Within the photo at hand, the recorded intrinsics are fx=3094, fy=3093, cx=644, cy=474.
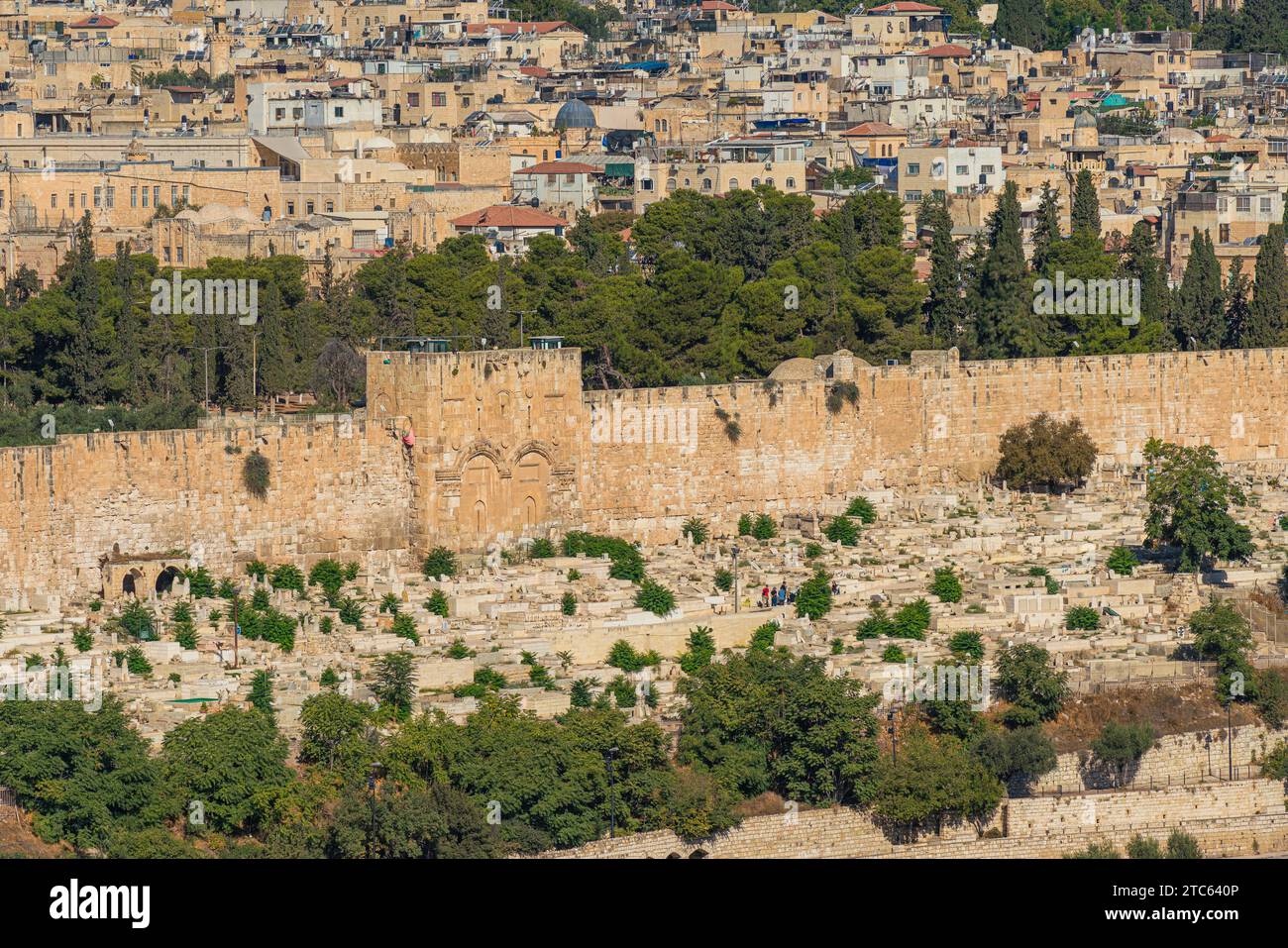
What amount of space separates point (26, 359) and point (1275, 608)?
64.5ft

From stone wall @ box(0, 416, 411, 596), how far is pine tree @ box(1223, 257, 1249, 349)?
1712cm

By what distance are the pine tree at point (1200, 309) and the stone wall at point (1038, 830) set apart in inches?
769

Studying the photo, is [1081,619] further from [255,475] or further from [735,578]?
[255,475]

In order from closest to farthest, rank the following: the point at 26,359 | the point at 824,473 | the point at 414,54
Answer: the point at 824,473 < the point at 26,359 < the point at 414,54

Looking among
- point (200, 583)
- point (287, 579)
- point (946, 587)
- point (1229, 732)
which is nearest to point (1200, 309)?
point (946, 587)

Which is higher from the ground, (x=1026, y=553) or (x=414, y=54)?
(x=414, y=54)

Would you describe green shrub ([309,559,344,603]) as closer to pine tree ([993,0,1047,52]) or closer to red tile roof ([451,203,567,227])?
red tile roof ([451,203,567,227])

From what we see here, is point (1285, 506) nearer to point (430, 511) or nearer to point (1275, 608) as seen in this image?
point (1275, 608)

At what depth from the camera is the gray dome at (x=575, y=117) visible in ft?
258

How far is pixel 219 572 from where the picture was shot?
38.1 meters
